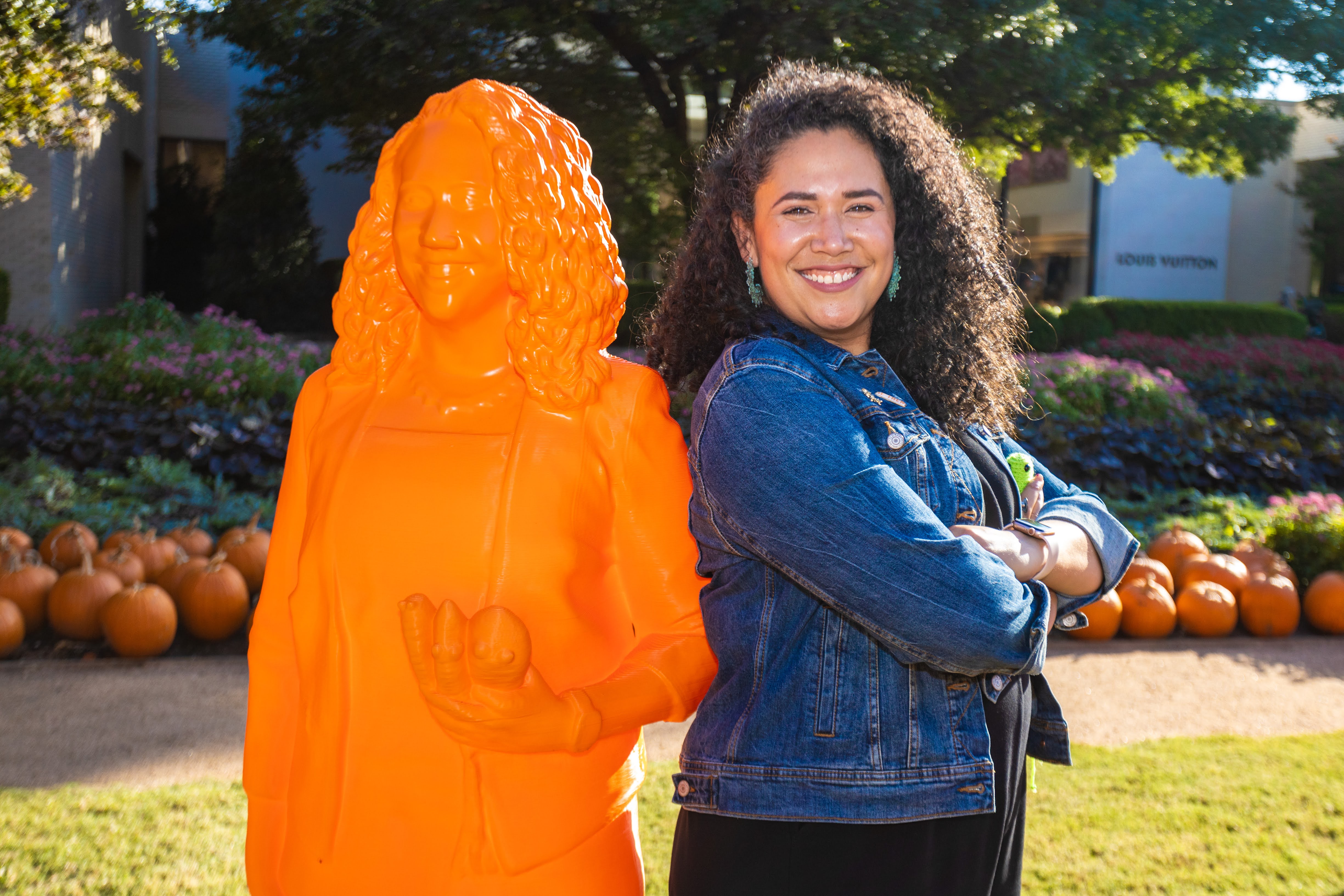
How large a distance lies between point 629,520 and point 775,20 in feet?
28.8

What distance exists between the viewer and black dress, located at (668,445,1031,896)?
1.49 metres

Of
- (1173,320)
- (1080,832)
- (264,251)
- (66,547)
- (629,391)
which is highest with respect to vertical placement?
(264,251)

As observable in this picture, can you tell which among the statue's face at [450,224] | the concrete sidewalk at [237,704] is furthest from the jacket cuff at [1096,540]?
the concrete sidewalk at [237,704]

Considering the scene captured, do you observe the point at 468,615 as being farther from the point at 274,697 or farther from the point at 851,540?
the point at 851,540

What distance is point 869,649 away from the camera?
4.85 ft

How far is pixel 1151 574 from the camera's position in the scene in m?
5.95

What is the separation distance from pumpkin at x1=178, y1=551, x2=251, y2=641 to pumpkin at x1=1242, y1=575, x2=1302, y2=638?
5.46 meters

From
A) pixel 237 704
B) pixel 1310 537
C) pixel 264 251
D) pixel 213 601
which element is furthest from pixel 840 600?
pixel 264 251

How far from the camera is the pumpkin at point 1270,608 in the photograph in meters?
5.87

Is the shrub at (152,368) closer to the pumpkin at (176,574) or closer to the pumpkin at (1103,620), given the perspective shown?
the pumpkin at (176,574)

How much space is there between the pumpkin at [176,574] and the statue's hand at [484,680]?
4.47 meters

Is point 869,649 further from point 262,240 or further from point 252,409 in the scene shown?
point 262,240

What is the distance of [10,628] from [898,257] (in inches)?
191

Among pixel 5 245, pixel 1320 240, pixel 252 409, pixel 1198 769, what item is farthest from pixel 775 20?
pixel 1320 240
